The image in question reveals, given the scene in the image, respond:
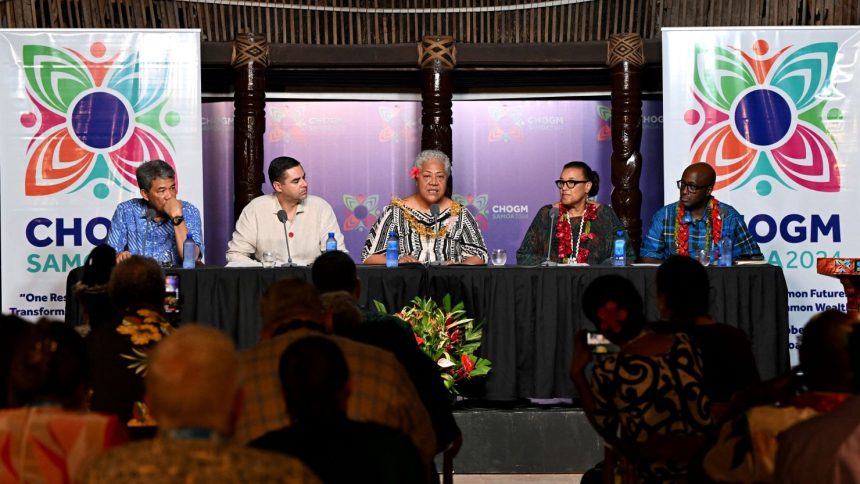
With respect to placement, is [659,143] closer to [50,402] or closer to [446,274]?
[446,274]

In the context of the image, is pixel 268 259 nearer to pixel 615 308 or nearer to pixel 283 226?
pixel 283 226

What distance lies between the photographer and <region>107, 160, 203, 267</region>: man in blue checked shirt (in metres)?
6.99

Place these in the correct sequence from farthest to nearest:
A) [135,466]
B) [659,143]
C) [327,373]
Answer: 1. [659,143]
2. [327,373]
3. [135,466]

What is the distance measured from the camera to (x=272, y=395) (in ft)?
9.35

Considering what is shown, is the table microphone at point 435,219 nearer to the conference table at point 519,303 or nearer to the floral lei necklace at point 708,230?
the conference table at point 519,303

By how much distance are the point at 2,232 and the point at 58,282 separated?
0.49 metres

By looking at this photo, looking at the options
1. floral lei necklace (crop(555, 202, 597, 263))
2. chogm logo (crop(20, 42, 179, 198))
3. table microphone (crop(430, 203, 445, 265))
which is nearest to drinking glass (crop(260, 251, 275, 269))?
table microphone (crop(430, 203, 445, 265))

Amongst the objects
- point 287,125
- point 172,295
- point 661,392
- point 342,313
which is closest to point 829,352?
point 661,392

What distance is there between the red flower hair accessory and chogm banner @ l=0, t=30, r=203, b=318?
529 centimetres

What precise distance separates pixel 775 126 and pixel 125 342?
586cm

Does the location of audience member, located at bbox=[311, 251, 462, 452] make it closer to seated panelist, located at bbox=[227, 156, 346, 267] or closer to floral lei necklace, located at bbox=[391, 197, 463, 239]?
floral lei necklace, located at bbox=[391, 197, 463, 239]

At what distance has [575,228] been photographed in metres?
7.17

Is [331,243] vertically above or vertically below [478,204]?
below

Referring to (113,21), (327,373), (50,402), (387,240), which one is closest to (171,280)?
(387,240)
